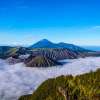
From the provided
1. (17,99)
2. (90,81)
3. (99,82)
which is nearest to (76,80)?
(90,81)

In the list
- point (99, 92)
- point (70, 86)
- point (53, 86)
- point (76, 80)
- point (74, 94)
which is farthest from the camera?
point (53, 86)

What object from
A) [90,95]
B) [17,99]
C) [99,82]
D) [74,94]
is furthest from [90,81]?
[17,99]

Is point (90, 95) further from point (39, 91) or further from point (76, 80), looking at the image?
point (39, 91)

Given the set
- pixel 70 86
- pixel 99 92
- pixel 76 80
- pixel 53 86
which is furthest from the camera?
pixel 53 86

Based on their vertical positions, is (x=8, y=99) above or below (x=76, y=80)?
below

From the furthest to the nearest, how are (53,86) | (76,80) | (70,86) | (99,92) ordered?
(53,86) < (76,80) < (70,86) < (99,92)

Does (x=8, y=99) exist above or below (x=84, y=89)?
below

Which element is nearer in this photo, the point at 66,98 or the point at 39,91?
the point at 66,98

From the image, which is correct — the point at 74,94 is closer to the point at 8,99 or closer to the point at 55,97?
the point at 55,97

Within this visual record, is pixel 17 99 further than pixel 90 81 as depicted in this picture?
Yes
